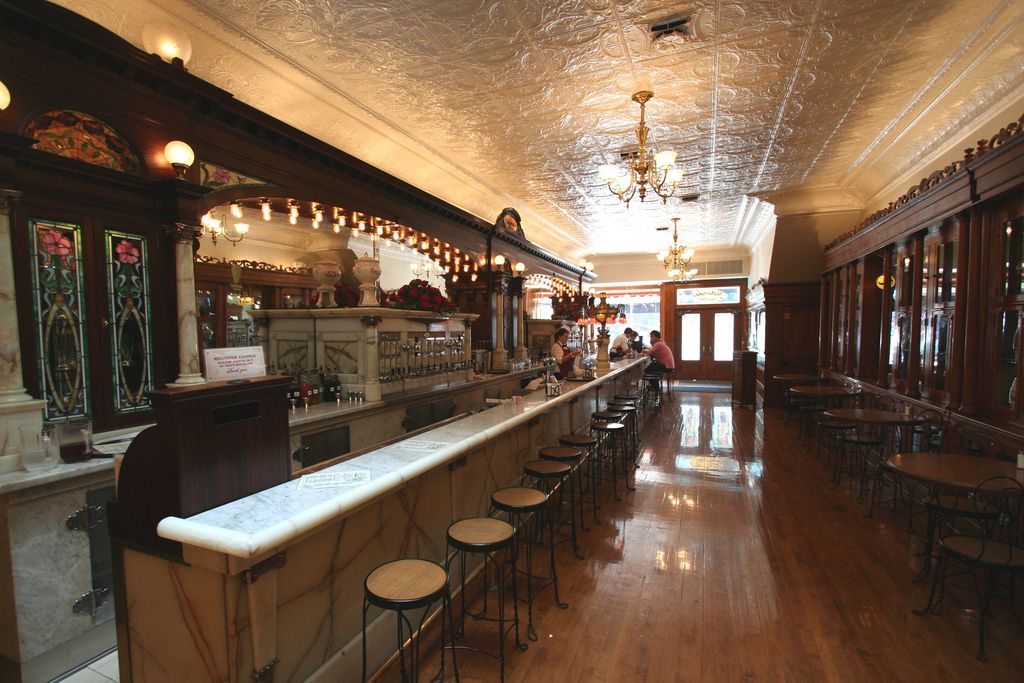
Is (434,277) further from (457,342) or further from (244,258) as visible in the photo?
(457,342)

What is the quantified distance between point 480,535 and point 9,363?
250cm

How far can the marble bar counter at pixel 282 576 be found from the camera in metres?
1.49

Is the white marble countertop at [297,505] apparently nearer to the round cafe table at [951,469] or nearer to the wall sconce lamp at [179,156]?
the wall sconce lamp at [179,156]

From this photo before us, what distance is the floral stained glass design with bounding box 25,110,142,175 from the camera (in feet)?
8.16

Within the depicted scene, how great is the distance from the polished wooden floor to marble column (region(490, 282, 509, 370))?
10.1ft

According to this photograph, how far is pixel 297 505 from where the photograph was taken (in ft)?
5.28

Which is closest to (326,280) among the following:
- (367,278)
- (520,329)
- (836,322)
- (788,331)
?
(367,278)

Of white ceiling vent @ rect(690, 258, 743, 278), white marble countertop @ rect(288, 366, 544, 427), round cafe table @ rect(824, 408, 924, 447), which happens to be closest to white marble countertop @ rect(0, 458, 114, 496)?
white marble countertop @ rect(288, 366, 544, 427)

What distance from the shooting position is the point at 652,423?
8.44 m

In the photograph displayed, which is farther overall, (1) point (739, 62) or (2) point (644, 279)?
(2) point (644, 279)

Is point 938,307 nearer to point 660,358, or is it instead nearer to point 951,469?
point 951,469

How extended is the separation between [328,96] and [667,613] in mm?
4932

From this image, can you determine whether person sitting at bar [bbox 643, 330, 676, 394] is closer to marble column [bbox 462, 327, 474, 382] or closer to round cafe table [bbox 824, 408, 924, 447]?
round cafe table [bbox 824, 408, 924, 447]

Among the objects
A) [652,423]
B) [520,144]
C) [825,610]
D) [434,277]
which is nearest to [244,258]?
[434,277]
